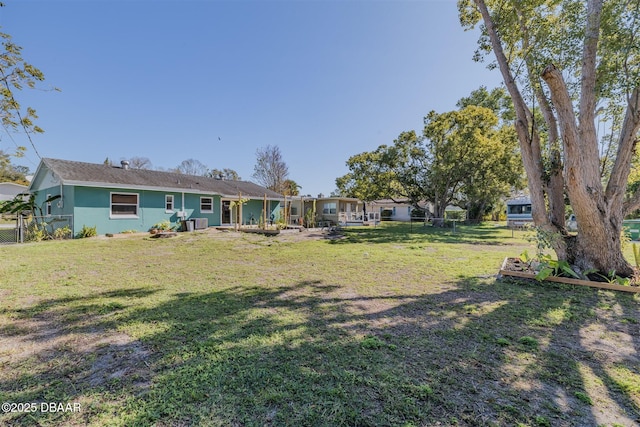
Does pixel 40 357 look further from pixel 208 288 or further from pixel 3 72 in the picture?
pixel 3 72

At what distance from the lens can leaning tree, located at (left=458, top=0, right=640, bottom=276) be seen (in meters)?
5.20

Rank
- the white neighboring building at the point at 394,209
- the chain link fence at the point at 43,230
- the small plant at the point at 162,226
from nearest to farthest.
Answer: the chain link fence at the point at 43,230 < the small plant at the point at 162,226 < the white neighboring building at the point at 394,209

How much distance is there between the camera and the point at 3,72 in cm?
414

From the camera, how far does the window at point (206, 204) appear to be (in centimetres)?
1712

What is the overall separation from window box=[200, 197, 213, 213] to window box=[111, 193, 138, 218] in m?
3.65

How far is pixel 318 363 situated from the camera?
2484mm

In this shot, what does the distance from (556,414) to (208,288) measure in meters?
4.86

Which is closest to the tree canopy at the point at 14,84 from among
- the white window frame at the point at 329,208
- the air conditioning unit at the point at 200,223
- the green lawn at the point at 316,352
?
the green lawn at the point at 316,352

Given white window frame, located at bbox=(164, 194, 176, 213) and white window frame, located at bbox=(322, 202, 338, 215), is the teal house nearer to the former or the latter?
white window frame, located at bbox=(164, 194, 176, 213)

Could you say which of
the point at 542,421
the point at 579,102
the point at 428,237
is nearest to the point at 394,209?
the point at 428,237

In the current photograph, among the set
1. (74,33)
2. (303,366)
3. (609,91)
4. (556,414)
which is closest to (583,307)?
(556,414)

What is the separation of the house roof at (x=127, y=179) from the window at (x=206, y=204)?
Answer: 57cm

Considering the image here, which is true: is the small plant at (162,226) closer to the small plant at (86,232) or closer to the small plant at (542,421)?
the small plant at (86,232)

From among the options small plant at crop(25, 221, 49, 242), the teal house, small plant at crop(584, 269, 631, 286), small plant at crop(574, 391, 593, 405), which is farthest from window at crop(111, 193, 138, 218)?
small plant at crop(584, 269, 631, 286)
